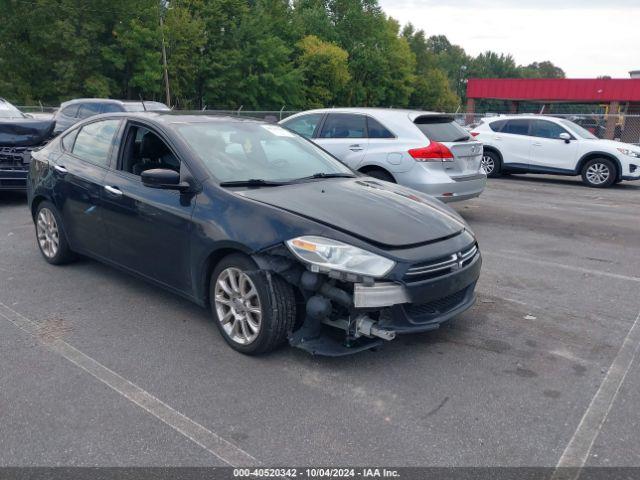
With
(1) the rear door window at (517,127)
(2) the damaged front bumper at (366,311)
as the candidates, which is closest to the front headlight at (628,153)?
(1) the rear door window at (517,127)

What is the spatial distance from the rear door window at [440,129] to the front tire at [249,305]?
498 cm

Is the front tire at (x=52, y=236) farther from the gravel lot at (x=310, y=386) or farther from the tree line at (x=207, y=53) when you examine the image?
the tree line at (x=207, y=53)

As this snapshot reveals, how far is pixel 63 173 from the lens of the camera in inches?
220

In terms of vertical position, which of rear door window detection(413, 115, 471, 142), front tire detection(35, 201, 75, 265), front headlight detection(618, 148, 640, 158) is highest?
rear door window detection(413, 115, 471, 142)

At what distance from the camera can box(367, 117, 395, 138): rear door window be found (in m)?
8.55

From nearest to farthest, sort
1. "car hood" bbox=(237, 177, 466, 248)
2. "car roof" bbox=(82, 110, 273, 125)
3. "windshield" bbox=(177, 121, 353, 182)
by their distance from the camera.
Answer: "car hood" bbox=(237, 177, 466, 248) → "windshield" bbox=(177, 121, 353, 182) → "car roof" bbox=(82, 110, 273, 125)

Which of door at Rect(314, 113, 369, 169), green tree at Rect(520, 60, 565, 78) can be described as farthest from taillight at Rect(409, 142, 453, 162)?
green tree at Rect(520, 60, 565, 78)

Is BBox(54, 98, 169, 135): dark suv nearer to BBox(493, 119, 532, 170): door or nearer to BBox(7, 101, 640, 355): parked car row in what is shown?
BBox(493, 119, 532, 170): door

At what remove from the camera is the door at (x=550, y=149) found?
45.2 feet

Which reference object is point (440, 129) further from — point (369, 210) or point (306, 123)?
point (369, 210)

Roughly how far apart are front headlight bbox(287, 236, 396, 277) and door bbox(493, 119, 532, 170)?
1161 centimetres

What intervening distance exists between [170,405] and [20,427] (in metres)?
0.78

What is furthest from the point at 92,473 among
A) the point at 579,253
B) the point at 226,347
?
the point at 579,253

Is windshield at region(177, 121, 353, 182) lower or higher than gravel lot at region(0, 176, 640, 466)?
higher
